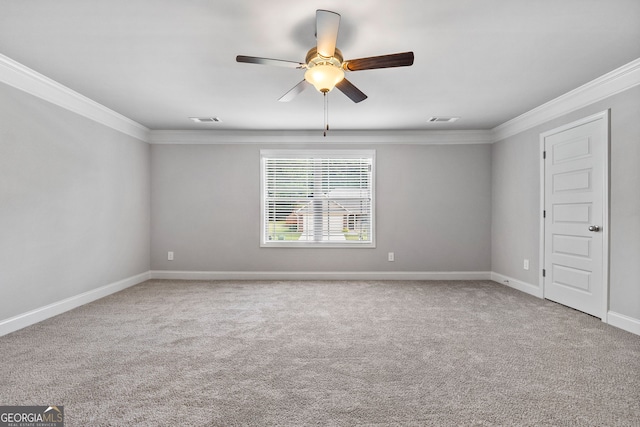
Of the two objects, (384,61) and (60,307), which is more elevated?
(384,61)

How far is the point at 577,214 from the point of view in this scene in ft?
11.6

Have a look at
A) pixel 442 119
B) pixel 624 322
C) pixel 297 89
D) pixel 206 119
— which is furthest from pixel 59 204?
pixel 624 322

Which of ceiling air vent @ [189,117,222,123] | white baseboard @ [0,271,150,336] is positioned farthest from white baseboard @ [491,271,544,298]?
white baseboard @ [0,271,150,336]

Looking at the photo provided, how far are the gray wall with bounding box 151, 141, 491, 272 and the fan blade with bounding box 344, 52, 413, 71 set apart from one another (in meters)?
3.00

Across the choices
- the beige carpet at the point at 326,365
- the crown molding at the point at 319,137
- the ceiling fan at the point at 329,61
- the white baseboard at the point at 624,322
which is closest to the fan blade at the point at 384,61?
the ceiling fan at the point at 329,61

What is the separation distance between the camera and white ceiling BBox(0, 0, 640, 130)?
2066 millimetres

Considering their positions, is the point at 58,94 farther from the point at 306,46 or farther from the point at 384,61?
the point at 384,61

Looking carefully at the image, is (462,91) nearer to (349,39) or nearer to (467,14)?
(467,14)

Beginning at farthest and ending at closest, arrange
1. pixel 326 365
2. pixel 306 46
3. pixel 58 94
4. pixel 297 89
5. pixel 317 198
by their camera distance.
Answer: pixel 317 198 → pixel 58 94 → pixel 297 89 → pixel 306 46 → pixel 326 365

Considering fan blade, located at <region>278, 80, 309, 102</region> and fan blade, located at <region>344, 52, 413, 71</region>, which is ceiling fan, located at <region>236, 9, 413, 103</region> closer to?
fan blade, located at <region>344, 52, 413, 71</region>

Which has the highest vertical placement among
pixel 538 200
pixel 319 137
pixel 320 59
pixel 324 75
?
pixel 319 137

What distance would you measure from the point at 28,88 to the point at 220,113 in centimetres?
189

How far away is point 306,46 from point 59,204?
3.07 m

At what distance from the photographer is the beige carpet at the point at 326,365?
5.70 feet
